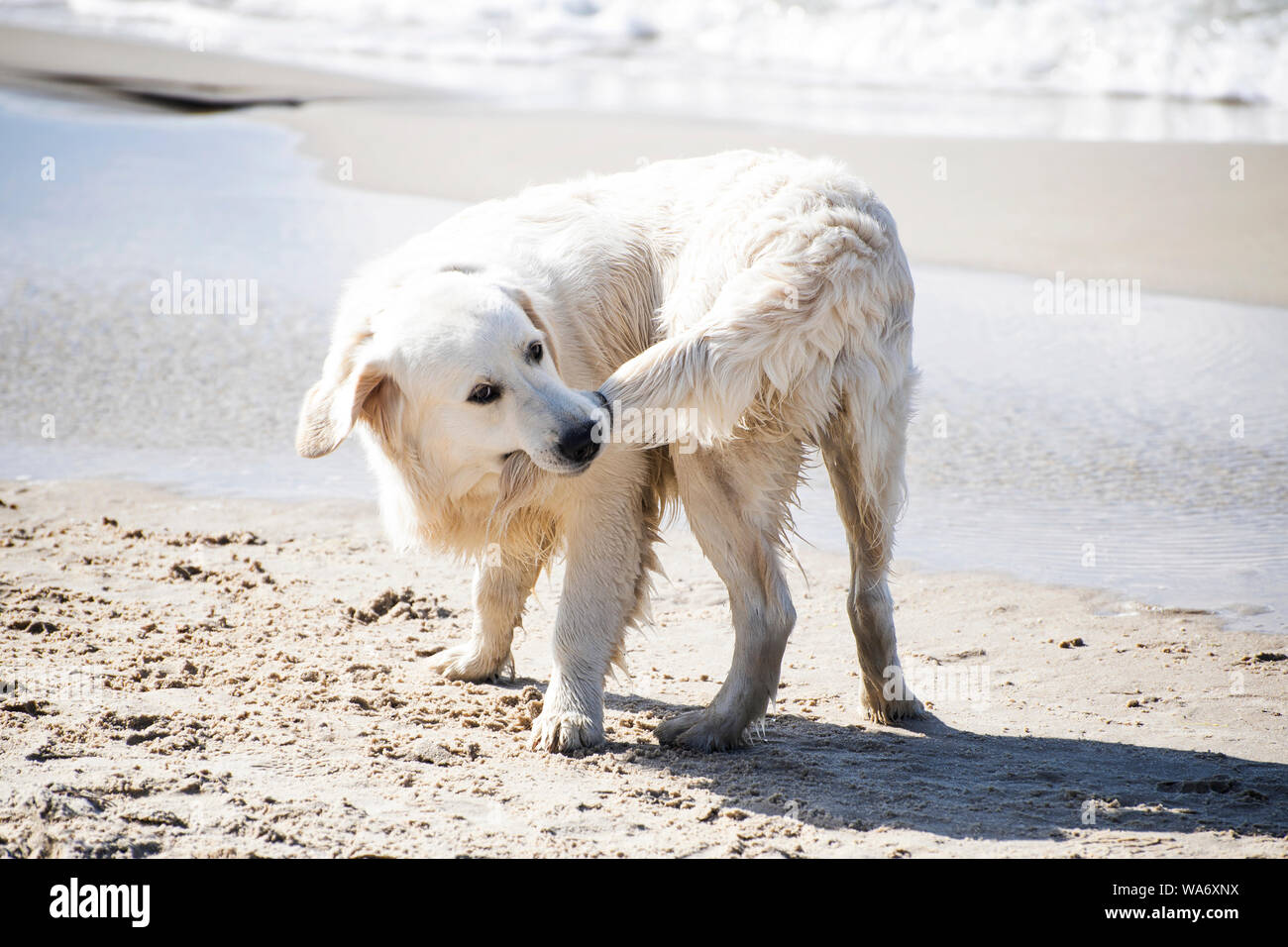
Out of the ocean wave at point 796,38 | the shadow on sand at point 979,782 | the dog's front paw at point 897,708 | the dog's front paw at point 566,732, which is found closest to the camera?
the shadow on sand at point 979,782

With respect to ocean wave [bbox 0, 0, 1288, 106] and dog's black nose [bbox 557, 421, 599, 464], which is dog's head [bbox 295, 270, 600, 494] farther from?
ocean wave [bbox 0, 0, 1288, 106]

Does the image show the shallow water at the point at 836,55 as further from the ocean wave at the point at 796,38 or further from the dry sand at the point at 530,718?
the dry sand at the point at 530,718

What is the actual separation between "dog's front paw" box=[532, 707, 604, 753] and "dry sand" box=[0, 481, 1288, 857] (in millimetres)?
57

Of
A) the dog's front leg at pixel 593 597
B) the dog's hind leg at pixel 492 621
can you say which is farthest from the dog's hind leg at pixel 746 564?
the dog's hind leg at pixel 492 621

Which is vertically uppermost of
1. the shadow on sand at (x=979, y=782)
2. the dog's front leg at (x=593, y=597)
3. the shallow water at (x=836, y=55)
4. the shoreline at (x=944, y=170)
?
the shallow water at (x=836, y=55)

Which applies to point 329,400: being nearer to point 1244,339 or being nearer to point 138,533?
point 138,533

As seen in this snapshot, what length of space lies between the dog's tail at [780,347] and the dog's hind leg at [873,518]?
0.41ft

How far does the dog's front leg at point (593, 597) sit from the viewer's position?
4.51 meters

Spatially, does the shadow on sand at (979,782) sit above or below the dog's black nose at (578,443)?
below

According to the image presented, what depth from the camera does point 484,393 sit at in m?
4.14

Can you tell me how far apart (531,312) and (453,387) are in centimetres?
41

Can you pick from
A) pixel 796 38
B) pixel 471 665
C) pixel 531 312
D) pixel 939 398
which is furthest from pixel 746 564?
pixel 796 38

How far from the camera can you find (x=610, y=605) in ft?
15.0

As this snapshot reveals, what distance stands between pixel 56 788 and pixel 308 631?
1.72 metres
